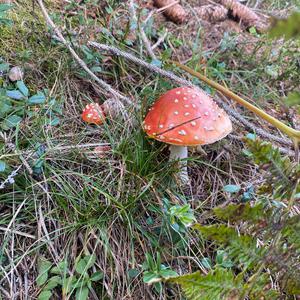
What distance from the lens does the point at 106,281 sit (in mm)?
1831

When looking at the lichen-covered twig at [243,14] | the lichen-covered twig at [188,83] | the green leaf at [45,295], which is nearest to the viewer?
the green leaf at [45,295]

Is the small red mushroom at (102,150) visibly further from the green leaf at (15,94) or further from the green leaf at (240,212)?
the green leaf at (240,212)

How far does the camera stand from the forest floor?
1848 millimetres

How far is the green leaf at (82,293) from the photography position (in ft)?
5.66

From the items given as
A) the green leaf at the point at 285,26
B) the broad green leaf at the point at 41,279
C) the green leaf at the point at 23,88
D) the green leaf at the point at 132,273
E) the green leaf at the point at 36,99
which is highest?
the green leaf at the point at 285,26

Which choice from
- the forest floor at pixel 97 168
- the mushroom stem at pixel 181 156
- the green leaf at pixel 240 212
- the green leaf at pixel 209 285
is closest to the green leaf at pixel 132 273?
the forest floor at pixel 97 168

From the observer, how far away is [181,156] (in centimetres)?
240

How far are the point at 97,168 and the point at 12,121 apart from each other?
1.82 ft

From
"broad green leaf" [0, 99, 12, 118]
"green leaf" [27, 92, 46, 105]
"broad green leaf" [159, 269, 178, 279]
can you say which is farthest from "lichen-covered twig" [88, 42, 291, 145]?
"broad green leaf" [159, 269, 178, 279]

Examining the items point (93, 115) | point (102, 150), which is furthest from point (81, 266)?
point (93, 115)

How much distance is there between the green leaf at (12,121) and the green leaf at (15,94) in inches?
5.2

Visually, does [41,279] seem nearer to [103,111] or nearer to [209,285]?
[209,285]

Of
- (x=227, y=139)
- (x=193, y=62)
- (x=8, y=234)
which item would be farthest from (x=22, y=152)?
(x=193, y=62)

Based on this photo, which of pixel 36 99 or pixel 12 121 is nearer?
pixel 12 121
